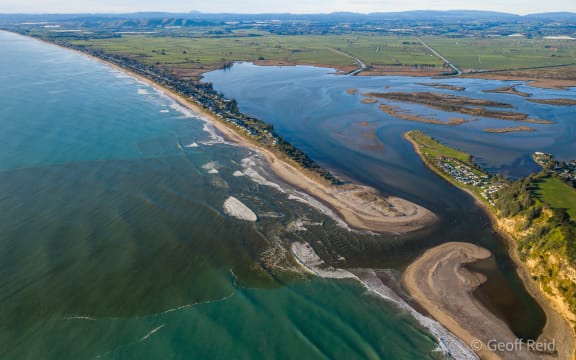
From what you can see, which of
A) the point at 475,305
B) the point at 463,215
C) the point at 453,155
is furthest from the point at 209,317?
the point at 453,155

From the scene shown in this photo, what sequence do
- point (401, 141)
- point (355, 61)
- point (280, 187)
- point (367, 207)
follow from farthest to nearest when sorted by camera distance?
1. point (355, 61)
2. point (401, 141)
3. point (280, 187)
4. point (367, 207)

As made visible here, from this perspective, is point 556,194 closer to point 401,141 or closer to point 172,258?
point 401,141

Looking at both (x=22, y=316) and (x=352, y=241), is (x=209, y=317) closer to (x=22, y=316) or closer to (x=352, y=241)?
(x=22, y=316)

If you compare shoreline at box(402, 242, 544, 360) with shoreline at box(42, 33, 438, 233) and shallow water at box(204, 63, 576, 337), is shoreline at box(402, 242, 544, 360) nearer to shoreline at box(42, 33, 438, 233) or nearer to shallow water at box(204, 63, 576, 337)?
shallow water at box(204, 63, 576, 337)

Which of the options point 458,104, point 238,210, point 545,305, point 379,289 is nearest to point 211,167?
point 238,210

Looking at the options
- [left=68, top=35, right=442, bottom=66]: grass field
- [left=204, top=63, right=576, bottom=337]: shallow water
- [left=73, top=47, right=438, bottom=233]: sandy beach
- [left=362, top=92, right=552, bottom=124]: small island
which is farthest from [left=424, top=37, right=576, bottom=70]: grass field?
[left=73, top=47, right=438, bottom=233]: sandy beach

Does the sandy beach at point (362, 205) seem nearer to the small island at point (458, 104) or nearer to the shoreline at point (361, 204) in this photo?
the shoreline at point (361, 204)
